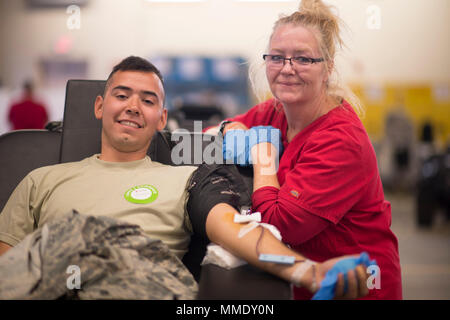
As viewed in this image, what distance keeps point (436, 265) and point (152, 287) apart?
2.95 metres

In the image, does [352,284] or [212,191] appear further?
[212,191]

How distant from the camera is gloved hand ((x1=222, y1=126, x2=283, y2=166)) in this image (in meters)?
1.45

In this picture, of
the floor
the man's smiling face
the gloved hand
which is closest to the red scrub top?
the gloved hand

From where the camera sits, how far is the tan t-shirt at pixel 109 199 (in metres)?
1.29

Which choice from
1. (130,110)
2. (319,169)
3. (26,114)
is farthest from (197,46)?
(319,169)

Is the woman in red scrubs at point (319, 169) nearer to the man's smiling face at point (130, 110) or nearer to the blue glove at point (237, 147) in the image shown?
the blue glove at point (237, 147)

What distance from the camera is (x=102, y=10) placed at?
5691 mm

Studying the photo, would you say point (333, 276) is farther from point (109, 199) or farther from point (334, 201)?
point (109, 199)

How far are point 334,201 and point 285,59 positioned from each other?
498 millimetres

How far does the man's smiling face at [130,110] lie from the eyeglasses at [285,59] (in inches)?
16.2

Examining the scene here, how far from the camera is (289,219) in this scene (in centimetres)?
123

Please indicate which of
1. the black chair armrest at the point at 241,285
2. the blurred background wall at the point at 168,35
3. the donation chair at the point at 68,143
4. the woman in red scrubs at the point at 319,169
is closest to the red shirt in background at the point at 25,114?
the blurred background wall at the point at 168,35

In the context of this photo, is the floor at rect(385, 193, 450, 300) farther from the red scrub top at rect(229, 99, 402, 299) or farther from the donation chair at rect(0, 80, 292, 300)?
the donation chair at rect(0, 80, 292, 300)

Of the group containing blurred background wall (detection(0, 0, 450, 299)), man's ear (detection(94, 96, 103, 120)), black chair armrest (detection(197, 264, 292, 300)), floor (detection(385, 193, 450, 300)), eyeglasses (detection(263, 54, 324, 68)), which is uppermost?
blurred background wall (detection(0, 0, 450, 299))
